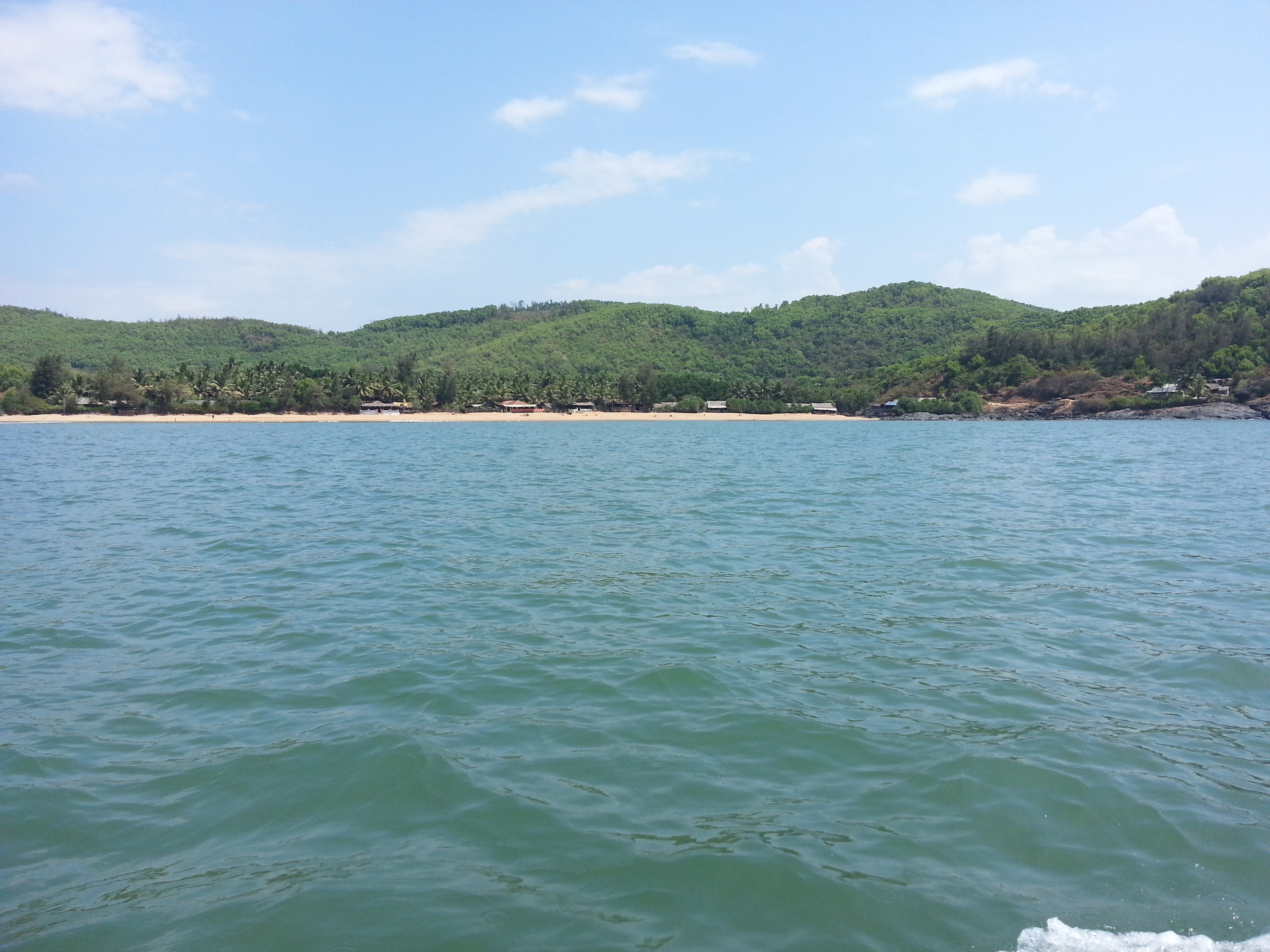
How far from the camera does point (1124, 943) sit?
4.50 metres

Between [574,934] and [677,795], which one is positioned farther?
[677,795]

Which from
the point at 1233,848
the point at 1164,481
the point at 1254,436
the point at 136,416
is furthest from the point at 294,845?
the point at 136,416

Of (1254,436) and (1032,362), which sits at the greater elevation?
(1032,362)

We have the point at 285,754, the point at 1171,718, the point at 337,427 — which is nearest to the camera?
the point at 285,754

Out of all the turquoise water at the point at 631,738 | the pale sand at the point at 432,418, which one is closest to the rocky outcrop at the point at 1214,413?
the pale sand at the point at 432,418

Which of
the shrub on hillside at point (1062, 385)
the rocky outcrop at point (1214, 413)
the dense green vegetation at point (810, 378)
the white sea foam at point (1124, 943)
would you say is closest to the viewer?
the white sea foam at point (1124, 943)

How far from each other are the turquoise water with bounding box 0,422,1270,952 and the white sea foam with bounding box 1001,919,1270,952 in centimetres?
13

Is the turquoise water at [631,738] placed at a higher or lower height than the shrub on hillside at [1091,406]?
lower

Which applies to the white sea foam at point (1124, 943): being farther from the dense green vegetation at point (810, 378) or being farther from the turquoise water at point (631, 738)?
the dense green vegetation at point (810, 378)

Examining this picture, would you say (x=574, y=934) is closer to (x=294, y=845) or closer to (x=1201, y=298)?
(x=294, y=845)

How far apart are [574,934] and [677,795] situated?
5.60ft

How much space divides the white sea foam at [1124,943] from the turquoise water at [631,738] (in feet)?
0.41

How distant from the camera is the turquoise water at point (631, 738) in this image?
4.88 meters

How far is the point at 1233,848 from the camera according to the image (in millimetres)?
5418
